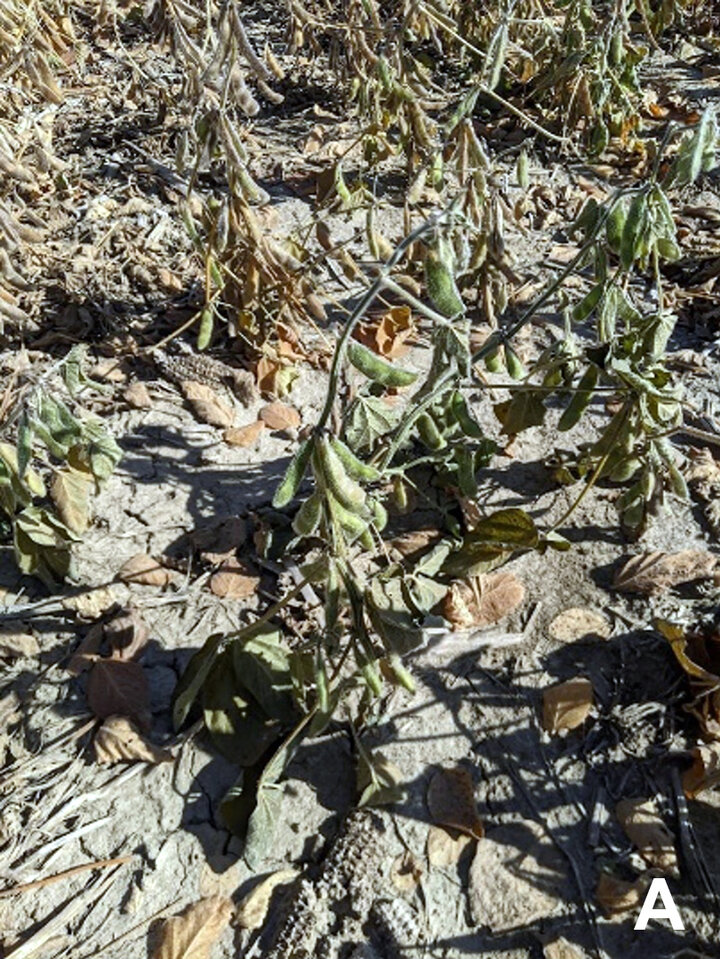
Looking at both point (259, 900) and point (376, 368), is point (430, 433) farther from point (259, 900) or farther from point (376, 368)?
point (259, 900)

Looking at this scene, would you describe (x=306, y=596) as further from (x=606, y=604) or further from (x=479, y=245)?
(x=479, y=245)

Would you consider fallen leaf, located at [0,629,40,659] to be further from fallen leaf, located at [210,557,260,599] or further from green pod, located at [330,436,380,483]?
green pod, located at [330,436,380,483]

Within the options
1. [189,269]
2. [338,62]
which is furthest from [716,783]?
[338,62]

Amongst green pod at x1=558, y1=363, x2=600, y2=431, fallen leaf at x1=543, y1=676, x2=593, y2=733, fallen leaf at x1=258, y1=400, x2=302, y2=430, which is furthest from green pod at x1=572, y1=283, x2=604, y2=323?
fallen leaf at x1=258, y1=400, x2=302, y2=430

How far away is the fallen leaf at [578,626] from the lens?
206 centimetres

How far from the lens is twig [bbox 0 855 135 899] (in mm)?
1723

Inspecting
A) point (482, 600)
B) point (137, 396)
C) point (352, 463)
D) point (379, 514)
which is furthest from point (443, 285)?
point (137, 396)

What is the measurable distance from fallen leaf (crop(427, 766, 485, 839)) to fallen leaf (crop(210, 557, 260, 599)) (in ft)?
1.94

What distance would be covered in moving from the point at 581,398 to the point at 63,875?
4.48 feet

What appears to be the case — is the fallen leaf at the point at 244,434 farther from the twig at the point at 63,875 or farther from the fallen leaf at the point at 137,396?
the twig at the point at 63,875

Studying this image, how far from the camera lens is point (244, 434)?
8.33 ft

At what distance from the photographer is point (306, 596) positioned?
7.02 feet

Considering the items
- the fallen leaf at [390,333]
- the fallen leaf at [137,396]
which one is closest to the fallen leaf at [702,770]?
the fallen leaf at [390,333]

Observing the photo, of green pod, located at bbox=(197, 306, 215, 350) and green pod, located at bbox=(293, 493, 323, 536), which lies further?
green pod, located at bbox=(197, 306, 215, 350)
